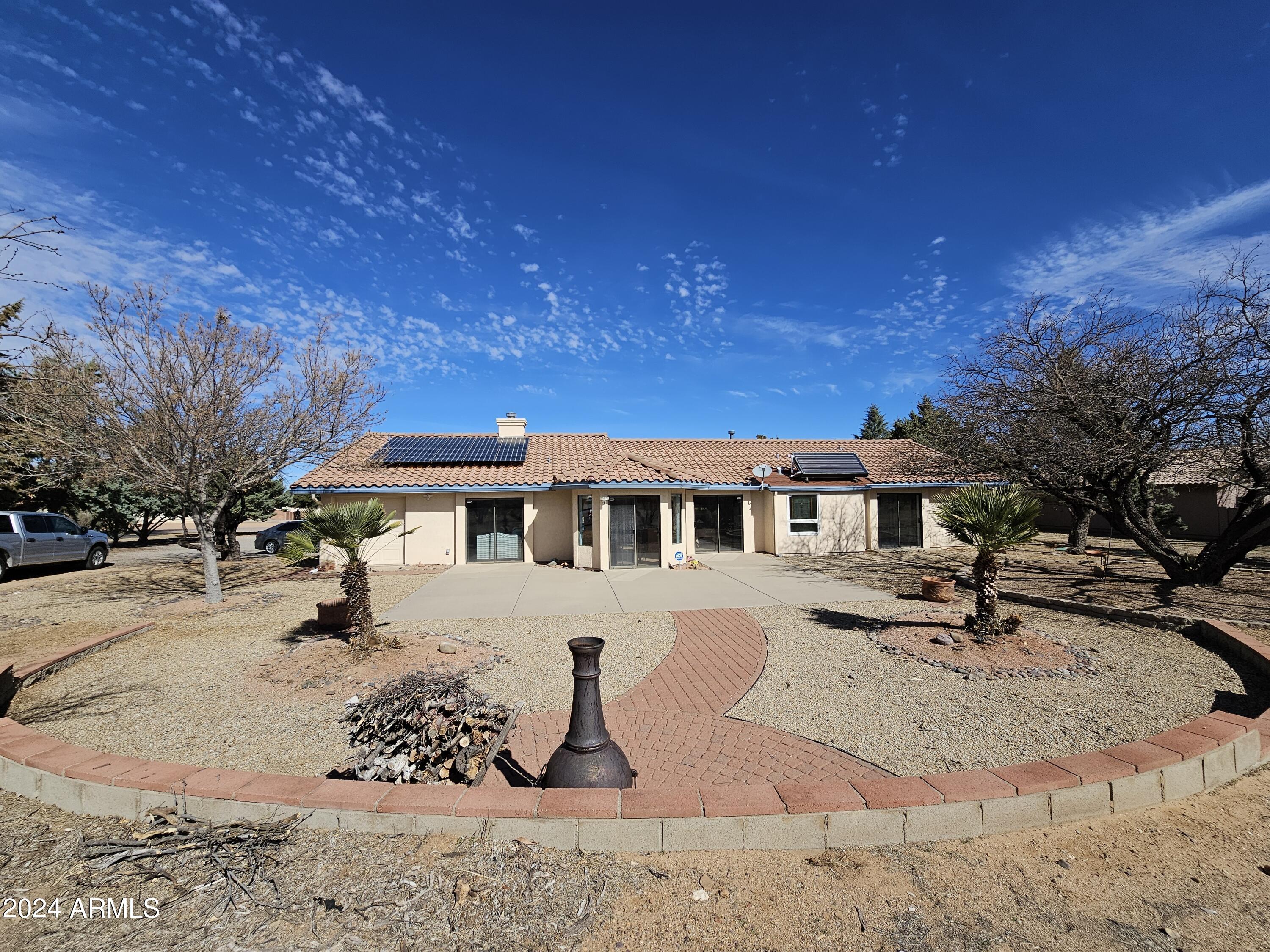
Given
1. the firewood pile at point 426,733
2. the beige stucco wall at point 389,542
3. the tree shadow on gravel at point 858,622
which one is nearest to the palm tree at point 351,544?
the firewood pile at point 426,733

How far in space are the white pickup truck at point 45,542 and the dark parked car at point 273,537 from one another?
581 centimetres

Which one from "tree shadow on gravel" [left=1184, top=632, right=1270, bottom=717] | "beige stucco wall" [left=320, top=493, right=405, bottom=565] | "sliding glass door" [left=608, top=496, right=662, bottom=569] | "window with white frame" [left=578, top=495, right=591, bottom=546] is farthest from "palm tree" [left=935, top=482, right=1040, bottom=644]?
"beige stucco wall" [left=320, top=493, right=405, bottom=565]

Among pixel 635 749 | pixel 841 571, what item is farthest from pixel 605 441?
pixel 635 749

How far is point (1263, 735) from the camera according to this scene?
381 cm

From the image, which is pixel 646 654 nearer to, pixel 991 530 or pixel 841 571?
pixel 991 530

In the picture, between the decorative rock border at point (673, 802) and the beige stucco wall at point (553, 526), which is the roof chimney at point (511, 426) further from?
the decorative rock border at point (673, 802)

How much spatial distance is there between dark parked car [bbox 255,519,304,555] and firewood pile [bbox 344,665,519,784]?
20905mm

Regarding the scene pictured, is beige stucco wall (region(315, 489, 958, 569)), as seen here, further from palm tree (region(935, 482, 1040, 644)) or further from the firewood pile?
the firewood pile

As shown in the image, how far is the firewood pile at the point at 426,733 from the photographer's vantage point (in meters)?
3.56

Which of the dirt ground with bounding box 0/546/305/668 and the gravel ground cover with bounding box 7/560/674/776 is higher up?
the dirt ground with bounding box 0/546/305/668

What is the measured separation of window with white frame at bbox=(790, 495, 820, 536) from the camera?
1781cm

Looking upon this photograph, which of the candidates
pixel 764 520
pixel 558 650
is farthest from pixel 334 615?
pixel 764 520

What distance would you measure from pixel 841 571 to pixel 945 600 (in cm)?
418

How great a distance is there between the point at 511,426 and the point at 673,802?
62.8 ft
